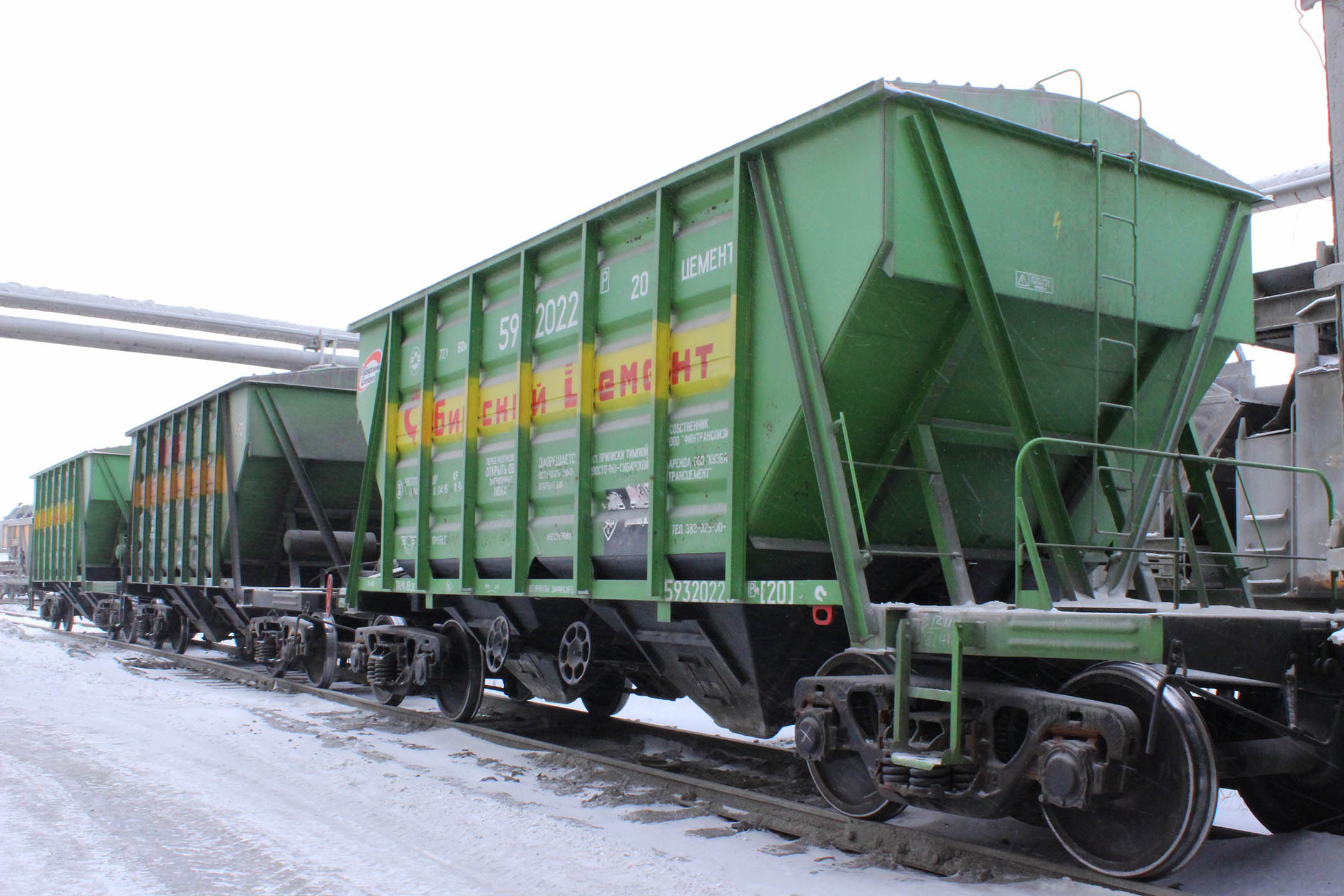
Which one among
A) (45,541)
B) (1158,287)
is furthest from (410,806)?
(45,541)

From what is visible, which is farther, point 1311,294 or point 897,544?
point 1311,294

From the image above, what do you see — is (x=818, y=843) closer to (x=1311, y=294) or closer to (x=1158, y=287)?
(x=1158, y=287)

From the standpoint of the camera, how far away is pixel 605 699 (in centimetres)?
909

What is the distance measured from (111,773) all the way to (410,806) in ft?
6.98

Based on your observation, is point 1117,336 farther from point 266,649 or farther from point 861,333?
point 266,649

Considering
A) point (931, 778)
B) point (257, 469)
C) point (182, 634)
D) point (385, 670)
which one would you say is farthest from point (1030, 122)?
point (182, 634)

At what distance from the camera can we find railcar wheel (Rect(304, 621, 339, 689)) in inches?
434

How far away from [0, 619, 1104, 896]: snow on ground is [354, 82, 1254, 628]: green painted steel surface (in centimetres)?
123

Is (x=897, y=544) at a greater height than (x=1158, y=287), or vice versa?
(x=1158, y=287)

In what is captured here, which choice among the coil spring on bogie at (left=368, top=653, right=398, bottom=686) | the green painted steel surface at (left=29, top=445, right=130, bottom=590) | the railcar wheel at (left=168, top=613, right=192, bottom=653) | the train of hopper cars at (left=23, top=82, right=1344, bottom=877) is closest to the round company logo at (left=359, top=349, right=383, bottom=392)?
the train of hopper cars at (left=23, top=82, right=1344, bottom=877)

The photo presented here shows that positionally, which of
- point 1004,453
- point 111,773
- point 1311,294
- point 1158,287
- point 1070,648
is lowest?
point 111,773

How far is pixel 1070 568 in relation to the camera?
16.3 feet

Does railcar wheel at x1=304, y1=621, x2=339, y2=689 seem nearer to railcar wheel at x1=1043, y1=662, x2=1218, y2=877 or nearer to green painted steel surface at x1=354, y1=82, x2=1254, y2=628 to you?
green painted steel surface at x1=354, y1=82, x2=1254, y2=628

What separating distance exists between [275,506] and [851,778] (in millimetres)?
9179
